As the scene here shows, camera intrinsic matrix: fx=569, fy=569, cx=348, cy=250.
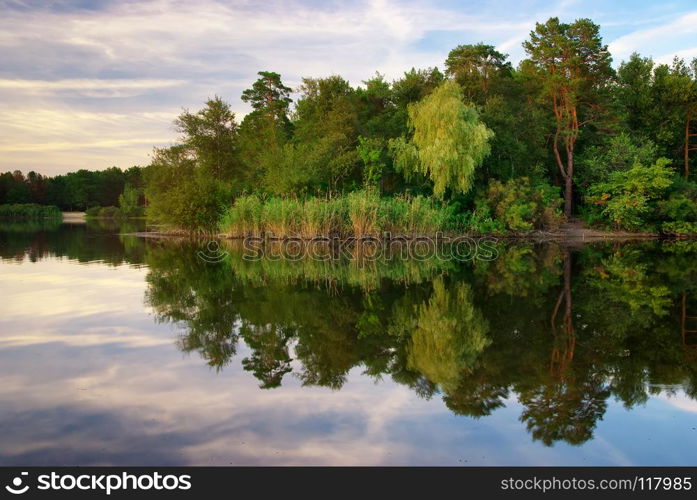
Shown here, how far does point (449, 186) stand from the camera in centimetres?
2570

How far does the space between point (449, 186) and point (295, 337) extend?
19.3 m

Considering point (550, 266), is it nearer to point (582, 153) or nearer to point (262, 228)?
point (262, 228)

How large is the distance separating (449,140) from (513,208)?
4365 mm

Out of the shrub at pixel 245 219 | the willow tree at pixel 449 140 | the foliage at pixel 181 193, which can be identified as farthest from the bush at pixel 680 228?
the foliage at pixel 181 193

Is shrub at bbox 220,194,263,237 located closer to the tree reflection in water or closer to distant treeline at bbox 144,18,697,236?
distant treeline at bbox 144,18,697,236

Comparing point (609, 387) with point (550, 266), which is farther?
point (550, 266)

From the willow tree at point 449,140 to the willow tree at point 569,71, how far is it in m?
6.71

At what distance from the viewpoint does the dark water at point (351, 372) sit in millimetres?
4234

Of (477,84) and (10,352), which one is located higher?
(477,84)

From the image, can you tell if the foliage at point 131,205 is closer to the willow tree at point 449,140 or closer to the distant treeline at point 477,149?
the distant treeline at point 477,149

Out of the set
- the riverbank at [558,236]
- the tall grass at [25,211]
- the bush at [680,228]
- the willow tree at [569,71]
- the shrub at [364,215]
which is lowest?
the riverbank at [558,236]

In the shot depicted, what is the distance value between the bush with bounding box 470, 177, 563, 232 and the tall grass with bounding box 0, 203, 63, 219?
63.1 metres
